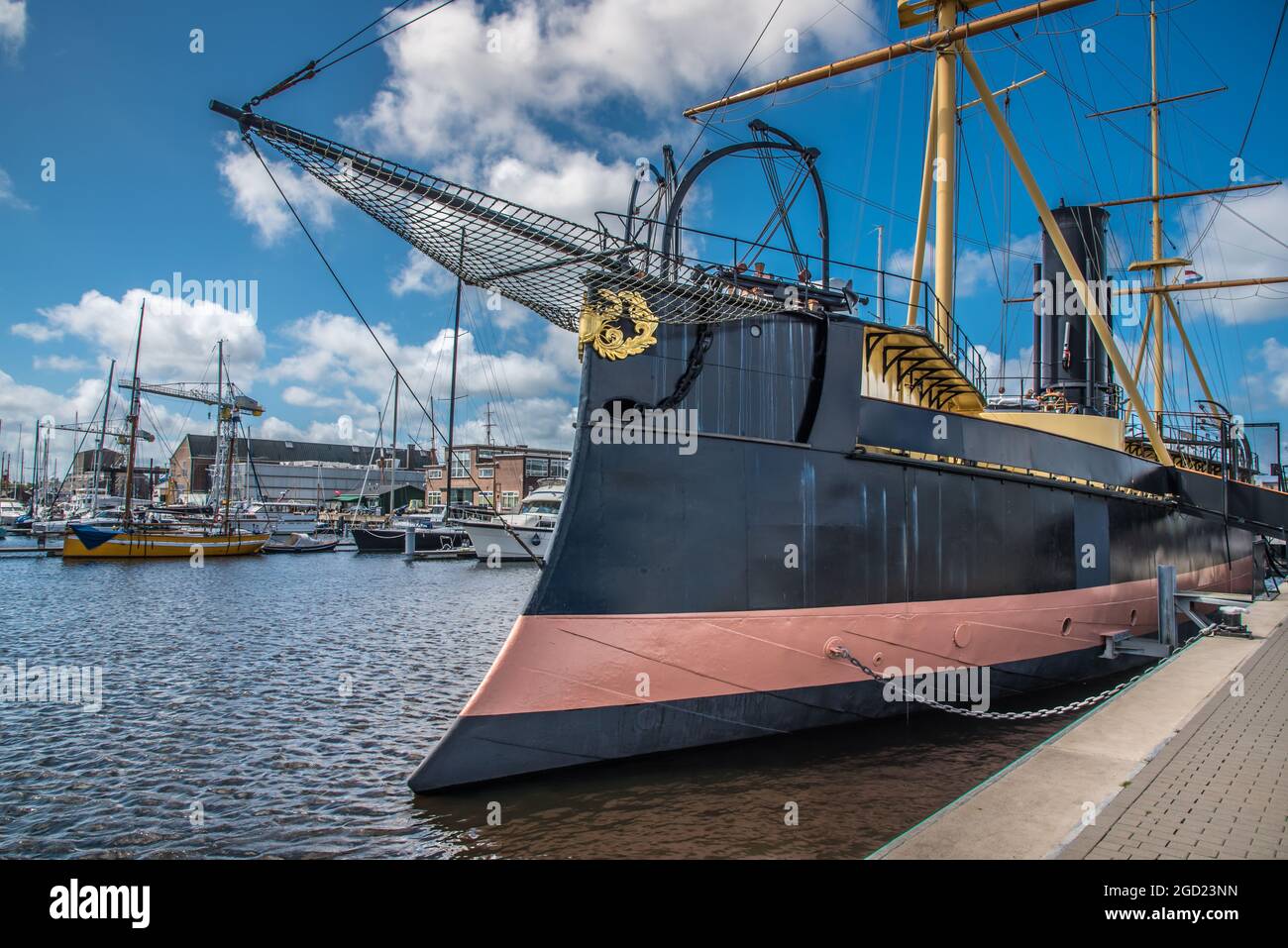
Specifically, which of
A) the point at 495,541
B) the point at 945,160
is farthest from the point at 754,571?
the point at 495,541

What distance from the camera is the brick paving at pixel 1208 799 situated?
421 centimetres

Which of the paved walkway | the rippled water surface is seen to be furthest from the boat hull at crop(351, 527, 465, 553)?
the paved walkway

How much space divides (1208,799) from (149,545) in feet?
150

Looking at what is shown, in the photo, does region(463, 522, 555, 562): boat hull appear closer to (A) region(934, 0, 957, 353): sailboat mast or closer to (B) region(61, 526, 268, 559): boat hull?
(B) region(61, 526, 268, 559): boat hull

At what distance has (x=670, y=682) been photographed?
7.30 metres

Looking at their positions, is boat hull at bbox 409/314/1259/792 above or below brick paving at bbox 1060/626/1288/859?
above

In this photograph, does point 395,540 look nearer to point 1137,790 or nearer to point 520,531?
point 520,531

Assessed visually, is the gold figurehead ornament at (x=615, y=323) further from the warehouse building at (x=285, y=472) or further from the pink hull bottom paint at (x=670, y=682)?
the warehouse building at (x=285, y=472)

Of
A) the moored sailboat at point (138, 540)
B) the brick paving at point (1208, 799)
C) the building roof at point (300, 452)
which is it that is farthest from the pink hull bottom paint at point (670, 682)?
the building roof at point (300, 452)

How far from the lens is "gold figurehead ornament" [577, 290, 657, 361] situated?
752 centimetres

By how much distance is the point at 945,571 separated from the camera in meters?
9.35

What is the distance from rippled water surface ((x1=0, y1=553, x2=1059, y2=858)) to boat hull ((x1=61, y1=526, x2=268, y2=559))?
28106 mm

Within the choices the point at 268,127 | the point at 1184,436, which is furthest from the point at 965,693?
the point at 1184,436

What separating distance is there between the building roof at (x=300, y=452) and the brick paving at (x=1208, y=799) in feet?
338
